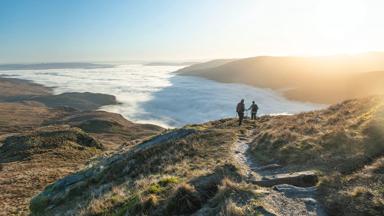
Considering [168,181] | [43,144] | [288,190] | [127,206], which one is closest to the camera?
[288,190]

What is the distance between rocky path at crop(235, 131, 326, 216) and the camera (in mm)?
10000

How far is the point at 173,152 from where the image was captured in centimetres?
2231

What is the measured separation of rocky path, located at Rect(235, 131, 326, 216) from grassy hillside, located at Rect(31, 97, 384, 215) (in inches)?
9.0

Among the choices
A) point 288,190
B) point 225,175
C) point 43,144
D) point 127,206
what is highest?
point 288,190

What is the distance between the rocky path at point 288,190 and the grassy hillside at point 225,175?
0.75 feet

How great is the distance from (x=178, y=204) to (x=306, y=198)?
385 centimetres

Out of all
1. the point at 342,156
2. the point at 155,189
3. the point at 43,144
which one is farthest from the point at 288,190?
the point at 43,144

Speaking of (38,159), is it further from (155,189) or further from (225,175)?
(225,175)

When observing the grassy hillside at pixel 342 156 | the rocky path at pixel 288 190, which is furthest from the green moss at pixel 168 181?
the grassy hillside at pixel 342 156

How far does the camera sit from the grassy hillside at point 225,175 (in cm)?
1035

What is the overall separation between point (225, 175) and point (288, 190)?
8.80ft

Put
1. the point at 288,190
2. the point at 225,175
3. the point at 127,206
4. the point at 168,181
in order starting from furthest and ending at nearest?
1. the point at 168,181
2. the point at 225,175
3. the point at 127,206
4. the point at 288,190

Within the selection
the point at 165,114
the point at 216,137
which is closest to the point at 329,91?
the point at 165,114

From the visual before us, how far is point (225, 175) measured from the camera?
526 inches
